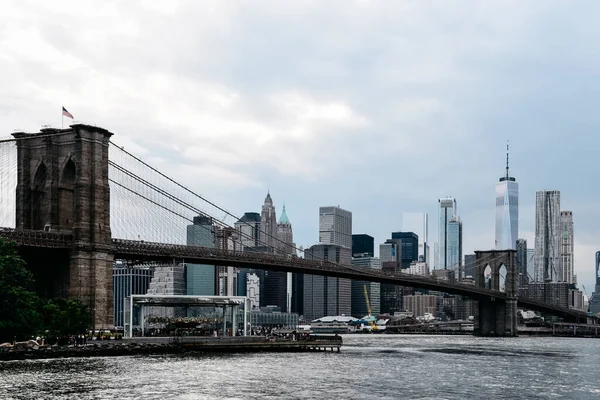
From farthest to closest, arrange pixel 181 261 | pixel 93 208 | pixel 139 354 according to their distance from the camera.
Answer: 1. pixel 181 261
2. pixel 93 208
3. pixel 139 354

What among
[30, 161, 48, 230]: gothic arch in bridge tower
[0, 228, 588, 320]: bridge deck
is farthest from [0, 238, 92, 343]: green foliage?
[30, 161, 48, 230]: gothic arch in bridge tower

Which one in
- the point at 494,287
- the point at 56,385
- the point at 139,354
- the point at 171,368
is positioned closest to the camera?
the point at 56,385

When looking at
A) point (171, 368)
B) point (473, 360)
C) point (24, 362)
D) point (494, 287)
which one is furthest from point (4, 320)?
point (494, 287)

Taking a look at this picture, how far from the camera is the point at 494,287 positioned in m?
196

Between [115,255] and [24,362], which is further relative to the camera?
[115,255]

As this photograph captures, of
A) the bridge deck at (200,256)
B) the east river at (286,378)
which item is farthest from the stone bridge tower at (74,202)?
the east river at (286,378)

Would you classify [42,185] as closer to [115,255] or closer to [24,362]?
[115,255]

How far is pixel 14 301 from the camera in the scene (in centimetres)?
7788

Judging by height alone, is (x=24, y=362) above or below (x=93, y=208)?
below

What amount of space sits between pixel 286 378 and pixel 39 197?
157 feet

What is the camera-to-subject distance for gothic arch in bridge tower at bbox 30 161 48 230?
97812mm

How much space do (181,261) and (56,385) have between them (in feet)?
161

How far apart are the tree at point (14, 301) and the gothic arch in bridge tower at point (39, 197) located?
50.9 ft

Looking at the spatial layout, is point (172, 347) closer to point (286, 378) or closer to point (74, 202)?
point (74, 202)
